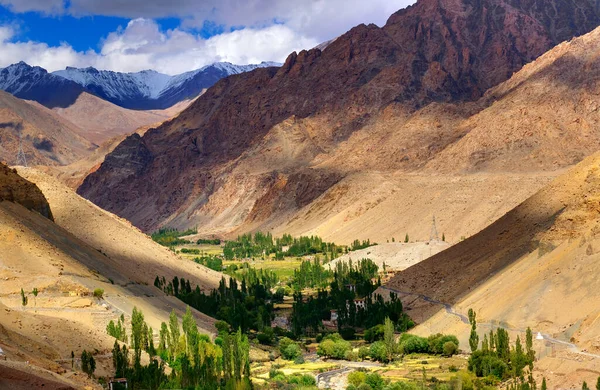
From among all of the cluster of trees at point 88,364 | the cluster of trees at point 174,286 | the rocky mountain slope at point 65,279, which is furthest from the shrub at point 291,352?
the cluster of trees at point 88,364

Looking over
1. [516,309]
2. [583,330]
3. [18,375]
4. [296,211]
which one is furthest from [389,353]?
[296,211]

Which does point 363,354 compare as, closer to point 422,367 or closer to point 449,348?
point 449,348

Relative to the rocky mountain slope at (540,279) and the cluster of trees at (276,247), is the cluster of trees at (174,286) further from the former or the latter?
the cluster of trees at (276,247)

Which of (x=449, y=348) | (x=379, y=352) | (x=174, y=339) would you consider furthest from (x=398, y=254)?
(x=174, y=339)

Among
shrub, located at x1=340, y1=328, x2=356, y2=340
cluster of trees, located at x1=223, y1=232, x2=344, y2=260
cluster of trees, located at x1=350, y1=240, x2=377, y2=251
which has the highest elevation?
cluster of trees, located at x1=223, y1=232, x2=344, y2=260

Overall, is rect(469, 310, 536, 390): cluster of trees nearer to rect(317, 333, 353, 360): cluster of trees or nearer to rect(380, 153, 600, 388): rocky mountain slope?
rect(380, 153, 600, 388): rocky mountain slope

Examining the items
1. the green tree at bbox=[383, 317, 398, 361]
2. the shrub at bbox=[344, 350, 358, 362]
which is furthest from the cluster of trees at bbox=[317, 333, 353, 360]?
the green tree at bbox=[383, 317, 398, 361]
